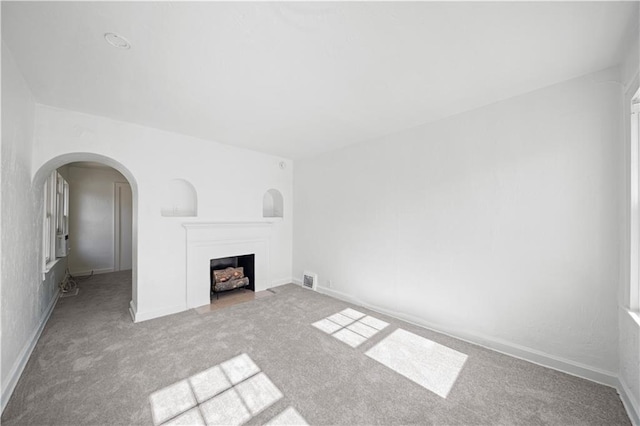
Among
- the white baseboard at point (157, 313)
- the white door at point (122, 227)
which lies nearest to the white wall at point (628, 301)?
the white baseboard at point (157, 313)

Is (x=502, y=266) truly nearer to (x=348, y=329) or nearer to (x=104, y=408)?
(x=348, y=329)

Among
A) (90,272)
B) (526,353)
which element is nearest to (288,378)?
(526,353)

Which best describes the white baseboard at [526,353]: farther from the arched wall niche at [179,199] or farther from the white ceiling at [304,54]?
the arched wall niche at [179,199]

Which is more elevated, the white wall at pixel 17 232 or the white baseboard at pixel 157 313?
the white wall at pixel 17 232

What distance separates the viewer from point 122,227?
614 centimetres

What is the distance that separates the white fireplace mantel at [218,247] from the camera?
3.61 m

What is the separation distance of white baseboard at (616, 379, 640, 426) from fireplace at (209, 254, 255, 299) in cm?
430

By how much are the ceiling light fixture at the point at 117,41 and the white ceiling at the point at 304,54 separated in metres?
0.04

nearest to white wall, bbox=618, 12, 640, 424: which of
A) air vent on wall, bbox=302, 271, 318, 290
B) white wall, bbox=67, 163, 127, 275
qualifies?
air vent on wall, bbox=302, 271, 318, 290

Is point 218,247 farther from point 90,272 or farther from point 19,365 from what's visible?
point 90,272

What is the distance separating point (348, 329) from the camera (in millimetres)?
2910

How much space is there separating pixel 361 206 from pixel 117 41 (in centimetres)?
310

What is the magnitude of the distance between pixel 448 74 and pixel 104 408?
3.60m

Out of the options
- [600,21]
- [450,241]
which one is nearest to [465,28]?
[600,21]
